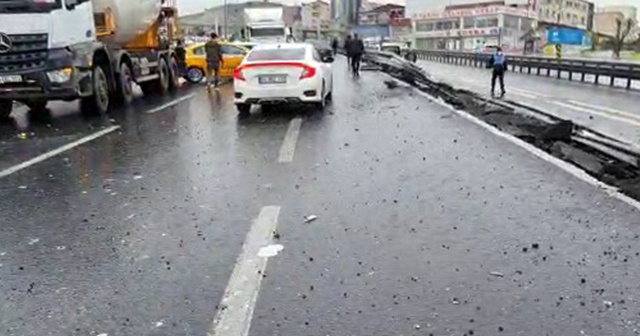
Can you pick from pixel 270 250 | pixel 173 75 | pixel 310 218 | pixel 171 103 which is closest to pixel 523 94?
pixel 171 103

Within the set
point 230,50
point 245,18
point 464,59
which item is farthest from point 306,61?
point 464,59

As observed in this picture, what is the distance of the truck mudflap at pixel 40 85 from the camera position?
12500mm

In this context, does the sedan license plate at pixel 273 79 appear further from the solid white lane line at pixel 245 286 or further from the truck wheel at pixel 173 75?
the truck wheel at pixel 173 75

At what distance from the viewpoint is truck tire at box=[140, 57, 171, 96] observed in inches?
787

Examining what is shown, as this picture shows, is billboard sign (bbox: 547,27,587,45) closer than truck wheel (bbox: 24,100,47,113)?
No

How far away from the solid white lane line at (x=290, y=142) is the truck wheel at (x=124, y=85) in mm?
5791

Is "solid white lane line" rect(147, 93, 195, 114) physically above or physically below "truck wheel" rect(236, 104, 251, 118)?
below

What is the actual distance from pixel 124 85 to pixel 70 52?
3269 millimetres

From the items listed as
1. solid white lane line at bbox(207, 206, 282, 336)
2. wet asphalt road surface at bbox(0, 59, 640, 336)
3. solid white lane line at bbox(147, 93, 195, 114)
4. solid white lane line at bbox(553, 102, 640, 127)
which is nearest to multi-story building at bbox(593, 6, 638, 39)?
solid white lane line at bbox(553, 102, 640, 127)

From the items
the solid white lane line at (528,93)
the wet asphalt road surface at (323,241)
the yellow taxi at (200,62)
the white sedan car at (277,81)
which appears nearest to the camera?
the wet asphalt road surface at (323,241)

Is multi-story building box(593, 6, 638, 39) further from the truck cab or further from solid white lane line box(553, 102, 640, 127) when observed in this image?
the truck cab

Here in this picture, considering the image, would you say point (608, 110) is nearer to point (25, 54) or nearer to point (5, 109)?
point (25, 54)

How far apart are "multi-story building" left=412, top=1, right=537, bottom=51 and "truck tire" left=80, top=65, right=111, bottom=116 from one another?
271 ft

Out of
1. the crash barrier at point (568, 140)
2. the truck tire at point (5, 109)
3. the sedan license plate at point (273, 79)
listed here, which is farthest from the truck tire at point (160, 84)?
the crash barrier at point (568, 140)
